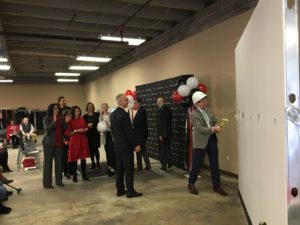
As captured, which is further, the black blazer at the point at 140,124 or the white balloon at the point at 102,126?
the black blazer at the point at 140,124

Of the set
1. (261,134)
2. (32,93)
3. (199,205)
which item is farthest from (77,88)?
(261,134)

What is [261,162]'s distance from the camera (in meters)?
2.12

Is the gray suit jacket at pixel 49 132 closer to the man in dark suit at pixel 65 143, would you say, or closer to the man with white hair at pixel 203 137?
the man in dark suit at pixel 65 143

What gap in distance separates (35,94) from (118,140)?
40.1 ft

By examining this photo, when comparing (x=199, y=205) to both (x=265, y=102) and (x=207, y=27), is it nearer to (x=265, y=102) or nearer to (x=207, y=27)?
(x=265, y=102)

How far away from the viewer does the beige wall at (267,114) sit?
1438mm

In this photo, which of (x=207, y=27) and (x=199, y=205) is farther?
(x=207, y=27)

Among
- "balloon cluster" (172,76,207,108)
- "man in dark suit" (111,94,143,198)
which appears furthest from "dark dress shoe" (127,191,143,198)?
"balloon cluster" (172,76,207,108)

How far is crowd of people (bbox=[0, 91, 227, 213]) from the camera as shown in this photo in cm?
402

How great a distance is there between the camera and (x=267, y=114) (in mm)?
1832

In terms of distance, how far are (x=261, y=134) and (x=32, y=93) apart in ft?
47.8

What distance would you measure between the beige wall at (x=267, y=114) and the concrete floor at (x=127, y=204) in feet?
3.00

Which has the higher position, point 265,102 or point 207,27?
point 207,27

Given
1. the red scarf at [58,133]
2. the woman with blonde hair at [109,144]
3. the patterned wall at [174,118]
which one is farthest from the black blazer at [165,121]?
the red scarf at [58,133]
